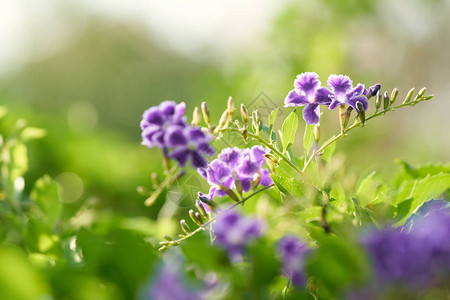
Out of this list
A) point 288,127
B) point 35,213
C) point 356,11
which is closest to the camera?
point 288,127

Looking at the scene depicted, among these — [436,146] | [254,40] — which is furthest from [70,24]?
[436,146]

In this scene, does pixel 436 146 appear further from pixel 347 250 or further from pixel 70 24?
pixel 70 24

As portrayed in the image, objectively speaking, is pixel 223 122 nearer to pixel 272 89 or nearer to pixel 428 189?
pixel 428 189

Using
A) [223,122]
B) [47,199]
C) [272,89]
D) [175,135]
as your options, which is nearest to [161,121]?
[175,135]

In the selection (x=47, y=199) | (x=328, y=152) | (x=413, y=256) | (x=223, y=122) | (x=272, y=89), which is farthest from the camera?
(x=272, y=89)

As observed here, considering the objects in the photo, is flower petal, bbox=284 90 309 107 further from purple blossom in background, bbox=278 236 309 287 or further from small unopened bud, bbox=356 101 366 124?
purple blossom in background, bbox=278 236 309 287

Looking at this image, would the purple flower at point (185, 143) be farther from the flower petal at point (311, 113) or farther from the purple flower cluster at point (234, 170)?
the flower petal at point (311, 113)

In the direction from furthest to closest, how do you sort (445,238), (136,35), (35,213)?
(136,35) < (35,213) < (445,238)
